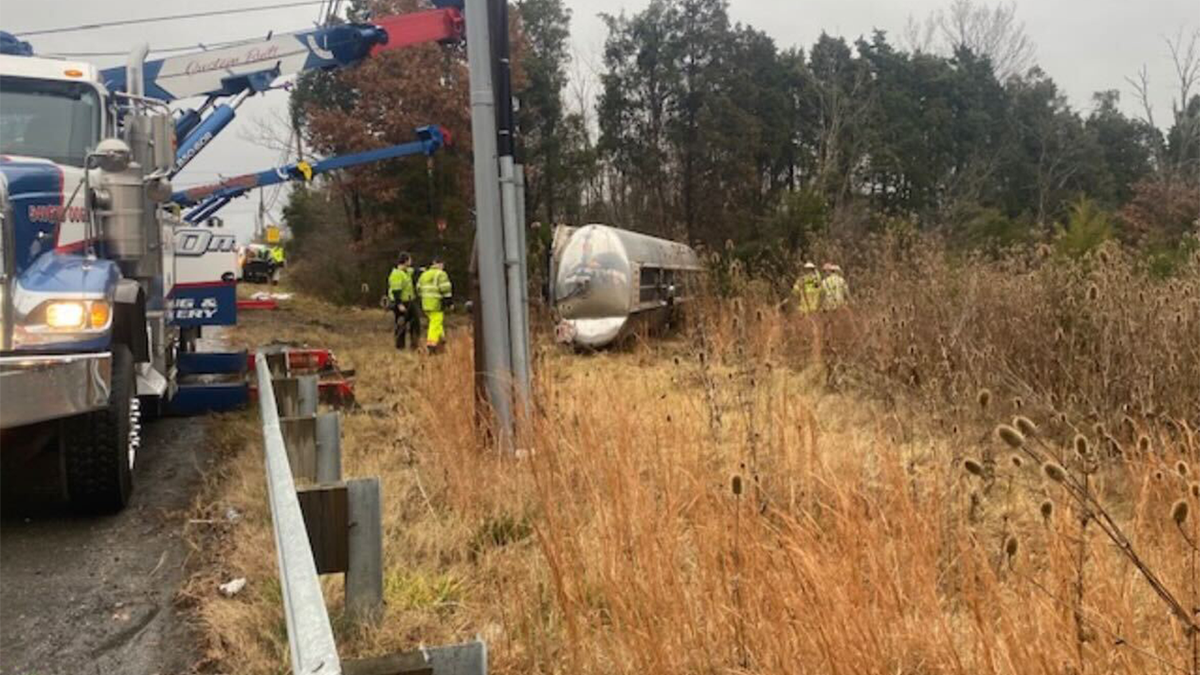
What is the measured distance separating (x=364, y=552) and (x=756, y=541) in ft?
4.62

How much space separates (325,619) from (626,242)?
41.8ft

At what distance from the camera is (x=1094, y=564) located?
3.21 m

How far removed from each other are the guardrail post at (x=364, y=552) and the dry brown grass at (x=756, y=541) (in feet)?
0.32

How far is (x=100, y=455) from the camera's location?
17.5 feet

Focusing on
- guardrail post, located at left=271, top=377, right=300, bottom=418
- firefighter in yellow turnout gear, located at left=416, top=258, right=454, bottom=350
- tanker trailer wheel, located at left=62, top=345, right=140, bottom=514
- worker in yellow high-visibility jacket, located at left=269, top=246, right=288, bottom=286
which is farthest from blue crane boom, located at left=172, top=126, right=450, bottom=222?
worker in yellow high-visibility jacket, located at left=269, top=246, right=288, bottom=286

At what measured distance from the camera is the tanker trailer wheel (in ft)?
17.4

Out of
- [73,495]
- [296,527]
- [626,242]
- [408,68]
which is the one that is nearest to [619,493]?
[296,527]

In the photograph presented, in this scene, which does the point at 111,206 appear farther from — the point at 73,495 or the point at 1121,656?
the point at 1121,656

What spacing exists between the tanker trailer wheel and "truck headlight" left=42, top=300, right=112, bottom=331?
1.38 feet

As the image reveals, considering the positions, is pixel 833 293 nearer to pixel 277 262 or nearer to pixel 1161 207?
pixel 1161 207

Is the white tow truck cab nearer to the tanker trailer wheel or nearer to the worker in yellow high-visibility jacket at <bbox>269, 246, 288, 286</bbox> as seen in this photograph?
the tanker trailer wheel

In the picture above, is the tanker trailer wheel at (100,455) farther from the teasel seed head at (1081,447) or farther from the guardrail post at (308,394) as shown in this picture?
the teasel seed head at (1081,447)

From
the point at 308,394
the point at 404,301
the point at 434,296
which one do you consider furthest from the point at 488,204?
the point at 404,301

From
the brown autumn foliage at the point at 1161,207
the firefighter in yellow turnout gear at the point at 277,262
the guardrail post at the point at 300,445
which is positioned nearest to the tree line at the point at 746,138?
the brown autumn foliage at the point at 1161,207
